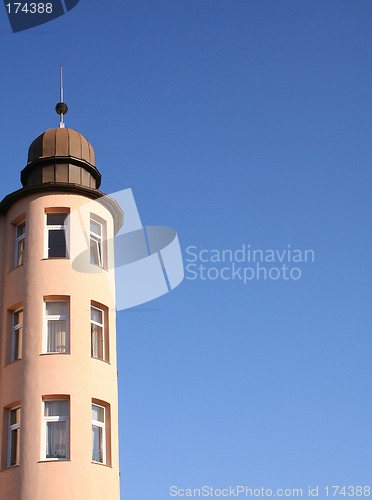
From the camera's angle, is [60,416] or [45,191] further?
[45,191]

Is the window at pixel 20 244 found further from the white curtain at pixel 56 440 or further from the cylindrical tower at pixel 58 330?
the white curtain at pixel 56 440

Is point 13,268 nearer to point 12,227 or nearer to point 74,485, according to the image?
point 12,227

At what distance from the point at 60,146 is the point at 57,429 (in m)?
10.4

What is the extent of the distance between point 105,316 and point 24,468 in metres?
5.88

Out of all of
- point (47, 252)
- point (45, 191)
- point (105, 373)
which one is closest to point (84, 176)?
point (45, 191)

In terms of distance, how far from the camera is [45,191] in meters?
25.6

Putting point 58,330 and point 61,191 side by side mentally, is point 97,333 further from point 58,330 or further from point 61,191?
point 61,191

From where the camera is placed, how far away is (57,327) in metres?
23.8

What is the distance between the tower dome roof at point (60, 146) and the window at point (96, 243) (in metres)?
2.51

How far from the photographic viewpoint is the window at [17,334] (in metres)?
23.8

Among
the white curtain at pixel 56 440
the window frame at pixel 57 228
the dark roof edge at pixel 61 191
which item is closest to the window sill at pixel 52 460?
the white curtain at pixel 56 440

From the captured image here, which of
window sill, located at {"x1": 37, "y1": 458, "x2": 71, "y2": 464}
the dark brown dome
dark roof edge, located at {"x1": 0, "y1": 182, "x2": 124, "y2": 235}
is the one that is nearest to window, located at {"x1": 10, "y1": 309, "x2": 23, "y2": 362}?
window sill, located at {"x1": 37, "y1": 458, "x2": 71, "y2": 464}

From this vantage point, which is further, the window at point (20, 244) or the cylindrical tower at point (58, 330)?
the window at point (20, 244)

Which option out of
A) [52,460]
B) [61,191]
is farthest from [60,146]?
[52,460]
